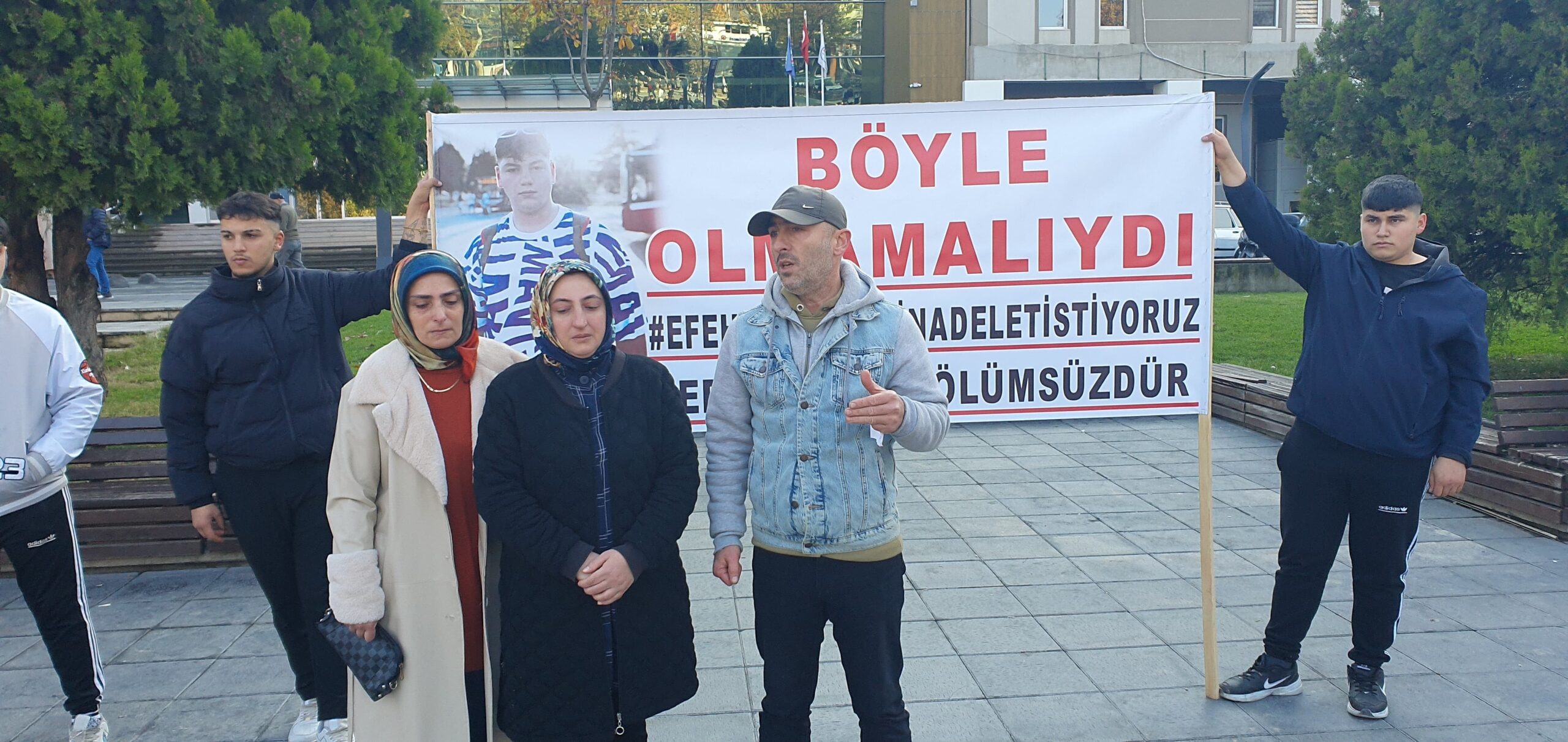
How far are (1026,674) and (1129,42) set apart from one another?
31281 mm

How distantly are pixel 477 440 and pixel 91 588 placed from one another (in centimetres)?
400

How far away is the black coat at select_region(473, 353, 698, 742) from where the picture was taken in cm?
285

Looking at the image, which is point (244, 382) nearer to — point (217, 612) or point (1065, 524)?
point (217, 612)

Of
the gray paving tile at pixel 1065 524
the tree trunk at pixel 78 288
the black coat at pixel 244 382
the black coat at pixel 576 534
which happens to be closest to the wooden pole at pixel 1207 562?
the black coat at pixel 576 534

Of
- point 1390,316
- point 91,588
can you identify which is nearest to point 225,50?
point 91,588

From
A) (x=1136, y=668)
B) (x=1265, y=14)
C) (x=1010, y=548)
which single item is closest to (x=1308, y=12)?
(x=1265, y=14)

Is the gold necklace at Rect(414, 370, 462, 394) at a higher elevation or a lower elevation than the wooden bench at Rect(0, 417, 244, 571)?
higher

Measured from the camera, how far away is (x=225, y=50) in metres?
6.62

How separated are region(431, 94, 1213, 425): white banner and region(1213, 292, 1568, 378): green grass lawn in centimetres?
418

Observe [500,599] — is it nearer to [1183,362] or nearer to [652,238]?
[652,238]

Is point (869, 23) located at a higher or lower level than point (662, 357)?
higher

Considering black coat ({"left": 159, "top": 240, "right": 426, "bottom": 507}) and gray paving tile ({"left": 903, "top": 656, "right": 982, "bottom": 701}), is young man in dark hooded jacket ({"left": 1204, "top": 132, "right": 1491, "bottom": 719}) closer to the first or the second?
gray paving tile ({"left": 903, "top": 656, "right": 982, "bottom": 701})

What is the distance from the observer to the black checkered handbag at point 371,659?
116 inches

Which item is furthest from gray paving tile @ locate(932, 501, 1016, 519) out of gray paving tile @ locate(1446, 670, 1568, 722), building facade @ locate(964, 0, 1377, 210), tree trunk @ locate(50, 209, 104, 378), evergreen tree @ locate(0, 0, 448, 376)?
building facade @ locate(964, 0, 1377, 210)
